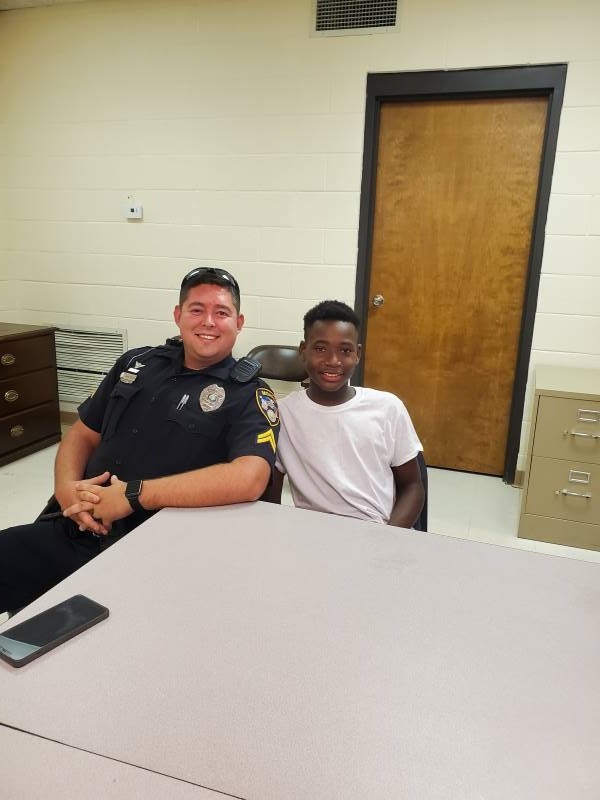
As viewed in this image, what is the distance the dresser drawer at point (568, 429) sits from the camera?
256 cm

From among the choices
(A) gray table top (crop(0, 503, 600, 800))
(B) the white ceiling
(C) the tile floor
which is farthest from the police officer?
(B) the white ceiling

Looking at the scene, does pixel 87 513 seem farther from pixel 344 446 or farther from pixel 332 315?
pixel 332 315

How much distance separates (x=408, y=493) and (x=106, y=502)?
30.3 inches

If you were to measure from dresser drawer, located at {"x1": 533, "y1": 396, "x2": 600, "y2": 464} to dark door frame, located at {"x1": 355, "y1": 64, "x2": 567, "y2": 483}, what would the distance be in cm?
74

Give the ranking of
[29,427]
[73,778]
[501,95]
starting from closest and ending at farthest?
[73,778]
[501,95]
[29,427]

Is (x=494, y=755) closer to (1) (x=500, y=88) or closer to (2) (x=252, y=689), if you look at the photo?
(2) (x=252, y=689)

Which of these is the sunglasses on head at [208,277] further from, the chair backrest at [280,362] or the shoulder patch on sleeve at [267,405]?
the chair backrest at [280,362]

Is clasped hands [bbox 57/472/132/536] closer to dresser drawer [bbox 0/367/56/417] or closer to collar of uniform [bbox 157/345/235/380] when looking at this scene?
collar of uniform [bbox 157/345/235/380]

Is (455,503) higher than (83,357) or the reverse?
the reverse

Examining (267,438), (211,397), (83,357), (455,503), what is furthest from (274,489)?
(83,357)

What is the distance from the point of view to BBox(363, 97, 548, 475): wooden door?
10.5 feet

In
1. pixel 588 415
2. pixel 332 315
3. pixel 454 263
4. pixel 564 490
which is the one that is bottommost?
pixel 564 490

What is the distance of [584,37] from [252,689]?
340 cm

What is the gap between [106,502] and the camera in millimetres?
1318
